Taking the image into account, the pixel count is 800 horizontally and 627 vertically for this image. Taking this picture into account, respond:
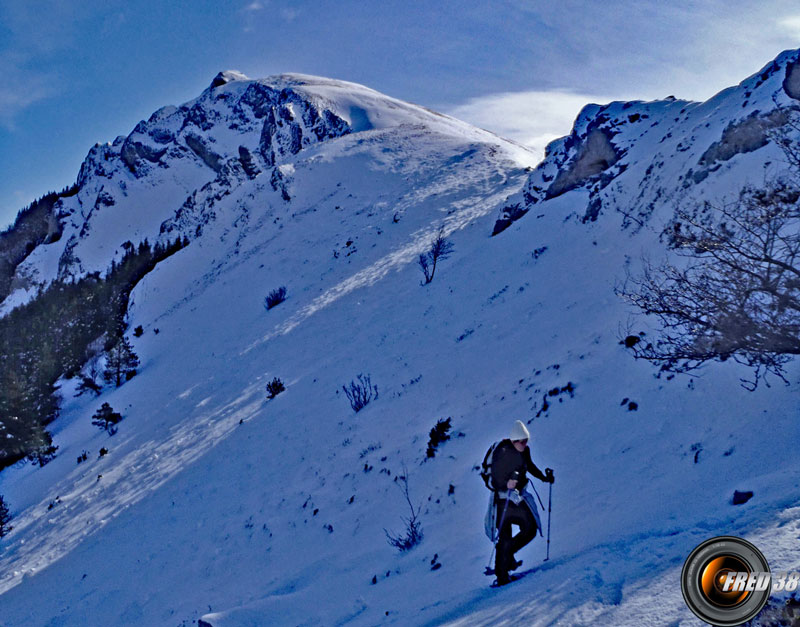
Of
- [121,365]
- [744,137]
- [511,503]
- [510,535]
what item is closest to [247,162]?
[121,365]

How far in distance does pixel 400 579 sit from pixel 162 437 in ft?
39.1

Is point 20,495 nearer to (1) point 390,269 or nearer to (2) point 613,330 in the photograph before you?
(1) point 390,269

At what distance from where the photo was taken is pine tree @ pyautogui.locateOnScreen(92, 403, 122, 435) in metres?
19.5

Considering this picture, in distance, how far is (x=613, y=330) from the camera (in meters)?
9.08

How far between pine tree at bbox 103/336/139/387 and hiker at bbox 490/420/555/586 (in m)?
24.5

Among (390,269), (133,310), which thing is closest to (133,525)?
(390,269)

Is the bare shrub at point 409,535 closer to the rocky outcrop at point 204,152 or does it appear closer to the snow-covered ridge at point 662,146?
the snow-covered ridge at point 662,146

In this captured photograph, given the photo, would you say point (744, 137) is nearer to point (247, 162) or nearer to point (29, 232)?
point (247, 162)

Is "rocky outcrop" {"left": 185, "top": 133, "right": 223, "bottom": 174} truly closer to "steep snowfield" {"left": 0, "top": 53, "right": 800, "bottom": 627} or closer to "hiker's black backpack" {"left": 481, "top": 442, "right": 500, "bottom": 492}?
"steep snowfield" {"left": 0, "top": 53, "right": 800, "bottom": 627}

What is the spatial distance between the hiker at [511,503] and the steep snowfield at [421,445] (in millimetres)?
295

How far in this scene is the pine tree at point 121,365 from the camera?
2525cm

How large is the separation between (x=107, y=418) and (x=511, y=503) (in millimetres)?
20277

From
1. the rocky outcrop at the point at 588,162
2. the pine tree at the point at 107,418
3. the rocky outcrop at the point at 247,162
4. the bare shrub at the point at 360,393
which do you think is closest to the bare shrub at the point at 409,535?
the bare shrub at the point at 360,393

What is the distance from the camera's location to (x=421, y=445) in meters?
9.23
